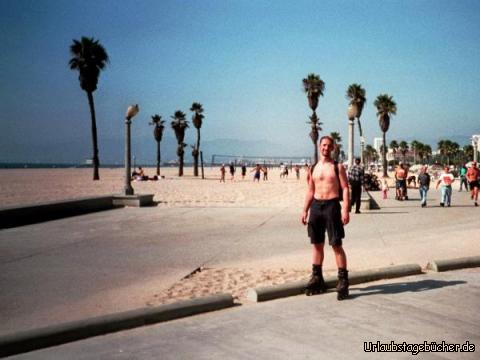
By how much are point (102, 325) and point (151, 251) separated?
423cm

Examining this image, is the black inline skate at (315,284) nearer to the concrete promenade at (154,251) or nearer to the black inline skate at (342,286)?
the concrete promenade at (154,251)

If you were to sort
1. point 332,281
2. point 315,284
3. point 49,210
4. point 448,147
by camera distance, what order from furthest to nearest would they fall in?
point 448,147 < point 49,210 < point 332,281 < point 315,284

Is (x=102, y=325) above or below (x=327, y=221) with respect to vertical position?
below

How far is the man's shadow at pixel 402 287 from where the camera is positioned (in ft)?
17.3

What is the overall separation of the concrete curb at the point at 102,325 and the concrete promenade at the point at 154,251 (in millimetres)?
185

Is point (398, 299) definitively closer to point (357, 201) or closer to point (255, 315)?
point (255, 315)

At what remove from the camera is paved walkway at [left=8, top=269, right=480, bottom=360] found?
349 centimetres

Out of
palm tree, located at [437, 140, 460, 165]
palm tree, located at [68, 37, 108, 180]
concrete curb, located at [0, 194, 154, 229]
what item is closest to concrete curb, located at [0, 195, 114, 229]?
concrete curb, located at [0, 194, 154, 229]

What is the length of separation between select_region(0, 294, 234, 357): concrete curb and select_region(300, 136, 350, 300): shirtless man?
115cm

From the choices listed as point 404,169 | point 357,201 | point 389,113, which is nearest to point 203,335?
point 357,201

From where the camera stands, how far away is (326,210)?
511 centimetres

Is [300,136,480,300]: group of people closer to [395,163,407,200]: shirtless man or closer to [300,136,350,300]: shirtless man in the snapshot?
[300,136,350,300]: shirtless man

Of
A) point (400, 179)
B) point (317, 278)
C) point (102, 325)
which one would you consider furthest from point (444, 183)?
point (102, 325)

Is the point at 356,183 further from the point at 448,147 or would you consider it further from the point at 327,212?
the point at 448,147
